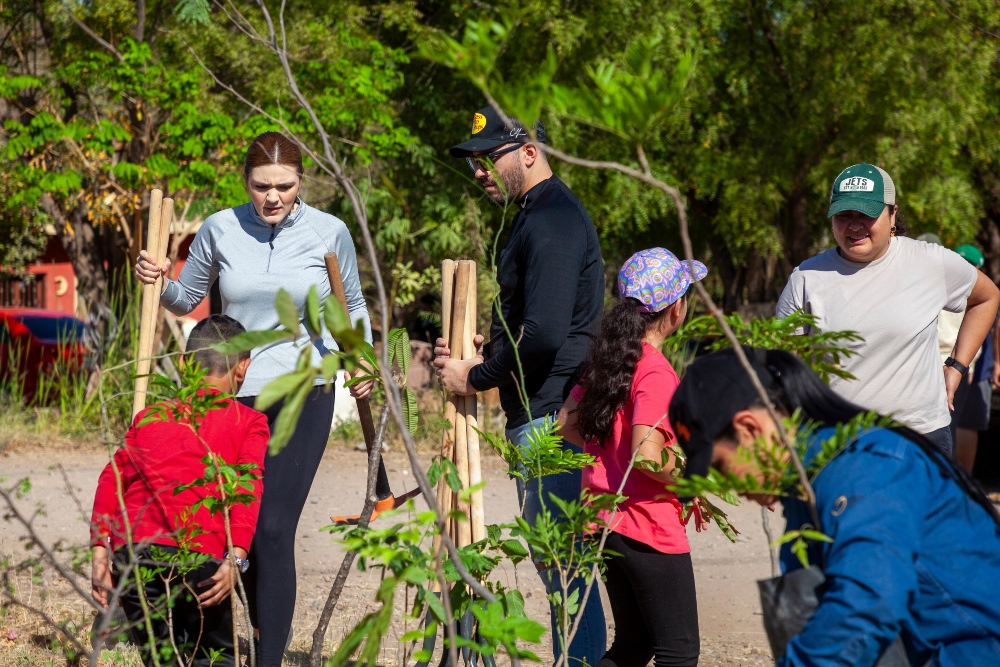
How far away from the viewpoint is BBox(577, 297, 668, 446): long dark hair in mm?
2754

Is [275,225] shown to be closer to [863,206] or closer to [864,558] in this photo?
[863,206]

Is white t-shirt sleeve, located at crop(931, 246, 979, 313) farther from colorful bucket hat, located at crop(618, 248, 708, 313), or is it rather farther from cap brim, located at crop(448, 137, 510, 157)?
cap brim, located at crop(448, 137, 510, 157)

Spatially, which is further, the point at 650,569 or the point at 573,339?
the point at 573,339

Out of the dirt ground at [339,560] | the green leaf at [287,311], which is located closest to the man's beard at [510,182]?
the dirt ground at [339,560]

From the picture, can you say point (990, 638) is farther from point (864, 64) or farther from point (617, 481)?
point (864, 64)

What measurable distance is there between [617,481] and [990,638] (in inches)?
50.6

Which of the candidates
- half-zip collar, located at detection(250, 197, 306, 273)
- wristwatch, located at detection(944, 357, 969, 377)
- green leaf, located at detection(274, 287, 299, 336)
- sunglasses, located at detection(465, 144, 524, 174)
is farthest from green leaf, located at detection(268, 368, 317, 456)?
wristwatch, located at detection(944, 357, 969, 377)

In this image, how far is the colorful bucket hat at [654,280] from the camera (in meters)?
2.78

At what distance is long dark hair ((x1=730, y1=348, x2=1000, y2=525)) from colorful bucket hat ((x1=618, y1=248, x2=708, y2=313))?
107 centimetres

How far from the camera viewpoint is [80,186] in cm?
943

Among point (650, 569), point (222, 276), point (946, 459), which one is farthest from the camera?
point (222, 276)

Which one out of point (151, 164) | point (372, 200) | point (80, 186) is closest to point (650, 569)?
point (151, 164)

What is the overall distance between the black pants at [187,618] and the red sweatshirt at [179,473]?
0.07 m

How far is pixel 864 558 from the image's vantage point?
146 cm
